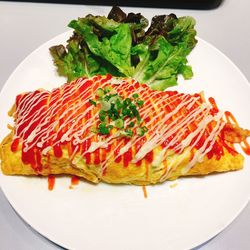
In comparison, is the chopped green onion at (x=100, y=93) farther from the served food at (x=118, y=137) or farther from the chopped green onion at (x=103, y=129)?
the chopped green onion at (x=103, y=129)

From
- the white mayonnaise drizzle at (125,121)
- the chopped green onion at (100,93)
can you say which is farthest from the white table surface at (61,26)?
the chopped green onion at (100,93)

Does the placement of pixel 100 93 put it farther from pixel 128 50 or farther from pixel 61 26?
pixel 61 26

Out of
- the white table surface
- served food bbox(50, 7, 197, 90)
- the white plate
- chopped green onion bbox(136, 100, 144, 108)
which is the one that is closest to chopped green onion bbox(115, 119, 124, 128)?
chopped green onion bbox(136, 100, 144, 108)

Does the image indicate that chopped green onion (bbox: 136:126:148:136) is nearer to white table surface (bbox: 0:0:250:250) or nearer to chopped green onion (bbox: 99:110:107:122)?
chopped green onion (bbox: 99:110:107:122)

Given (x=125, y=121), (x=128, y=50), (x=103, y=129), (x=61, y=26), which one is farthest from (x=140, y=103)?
(x=61, y=26)

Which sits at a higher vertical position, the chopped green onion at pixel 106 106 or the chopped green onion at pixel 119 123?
the chopped green onion at pixel 106 106

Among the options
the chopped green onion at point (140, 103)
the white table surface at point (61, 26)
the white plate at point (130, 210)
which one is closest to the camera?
the white plate at point (130, 210)
